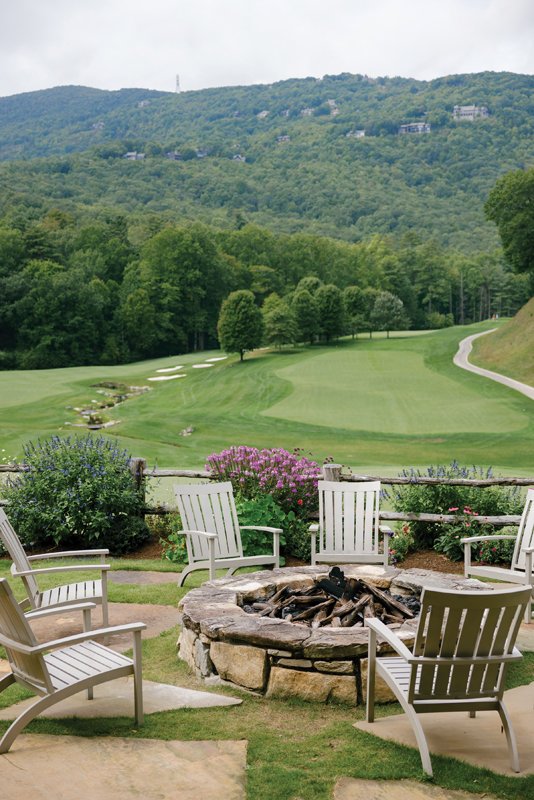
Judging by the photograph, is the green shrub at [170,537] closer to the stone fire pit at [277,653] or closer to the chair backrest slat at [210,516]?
the chair backrest slat at [210,516]

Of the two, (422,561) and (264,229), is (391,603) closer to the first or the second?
(422,561)

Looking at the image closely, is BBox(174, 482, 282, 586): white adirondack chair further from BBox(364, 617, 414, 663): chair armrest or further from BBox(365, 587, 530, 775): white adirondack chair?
BBox(365, 587, 530, 775): white adirondack chair

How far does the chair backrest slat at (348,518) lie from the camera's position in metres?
7.93

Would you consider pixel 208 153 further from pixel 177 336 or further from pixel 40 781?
pixel 40 781

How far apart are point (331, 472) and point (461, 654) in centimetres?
547

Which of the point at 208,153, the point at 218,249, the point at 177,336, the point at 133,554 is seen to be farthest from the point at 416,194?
the point at 133,554

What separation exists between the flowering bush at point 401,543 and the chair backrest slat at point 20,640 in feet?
17.5

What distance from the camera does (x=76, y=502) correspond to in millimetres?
9477

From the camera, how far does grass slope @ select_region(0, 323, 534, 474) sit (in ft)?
74.6

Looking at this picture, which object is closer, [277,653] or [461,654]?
[461,654]

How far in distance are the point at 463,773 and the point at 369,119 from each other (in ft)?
560

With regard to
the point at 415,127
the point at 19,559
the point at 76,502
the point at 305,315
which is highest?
the point at 415,127

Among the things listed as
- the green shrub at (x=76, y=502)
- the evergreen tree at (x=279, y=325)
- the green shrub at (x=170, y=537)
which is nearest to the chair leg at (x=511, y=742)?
the green shrub at (x=170, y=537)

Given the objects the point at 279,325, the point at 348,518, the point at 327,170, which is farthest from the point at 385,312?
the point at 327,170
